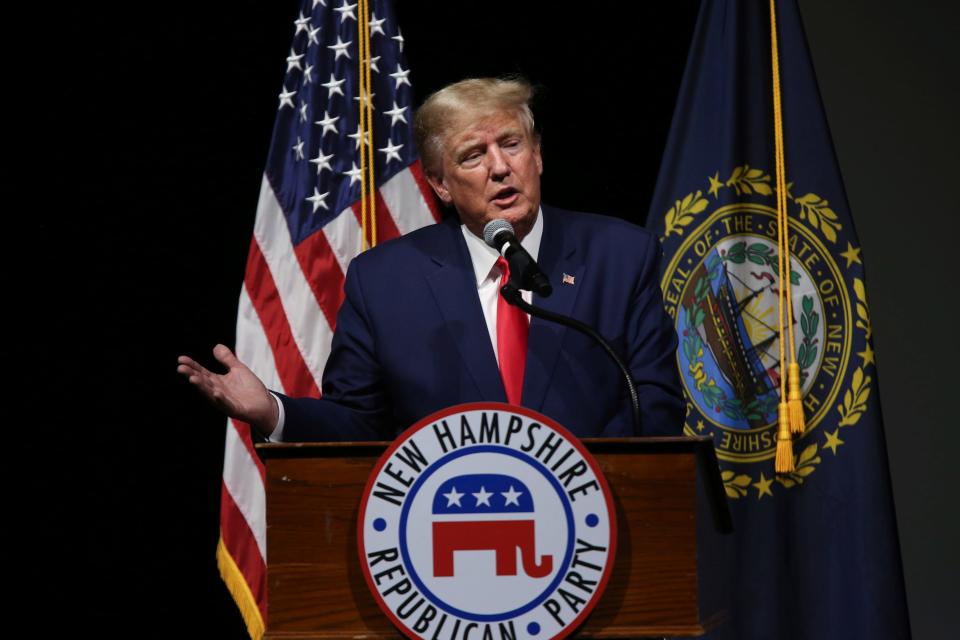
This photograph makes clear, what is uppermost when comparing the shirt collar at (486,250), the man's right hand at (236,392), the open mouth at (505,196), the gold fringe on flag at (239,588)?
the open mouth at (505,196)

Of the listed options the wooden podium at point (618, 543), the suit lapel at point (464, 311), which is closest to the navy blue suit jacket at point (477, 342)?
the suit lapel at point (464, 311)

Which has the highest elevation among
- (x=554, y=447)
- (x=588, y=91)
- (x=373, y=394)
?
(x=588, y=91)

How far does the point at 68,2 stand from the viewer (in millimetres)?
3367

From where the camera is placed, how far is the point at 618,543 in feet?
4.92

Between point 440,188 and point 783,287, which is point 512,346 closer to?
point 440,188

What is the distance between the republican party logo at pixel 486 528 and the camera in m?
1.46

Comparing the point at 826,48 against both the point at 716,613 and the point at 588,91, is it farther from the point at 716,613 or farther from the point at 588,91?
the point at 716,613

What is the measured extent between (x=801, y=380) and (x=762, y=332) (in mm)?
159

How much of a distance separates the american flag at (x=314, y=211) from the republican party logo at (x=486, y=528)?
1596 mm

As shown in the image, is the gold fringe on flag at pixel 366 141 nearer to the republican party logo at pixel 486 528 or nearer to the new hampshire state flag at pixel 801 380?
the new hampshire state flag at pixel 801 380

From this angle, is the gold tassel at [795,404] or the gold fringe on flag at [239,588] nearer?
the gold tassel at [795,404]

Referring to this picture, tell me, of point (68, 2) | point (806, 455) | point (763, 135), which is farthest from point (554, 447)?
point (68, 2)

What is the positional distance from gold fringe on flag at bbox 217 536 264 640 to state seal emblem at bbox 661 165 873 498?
3.96ft

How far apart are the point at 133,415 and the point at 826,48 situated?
2353 millimetres
